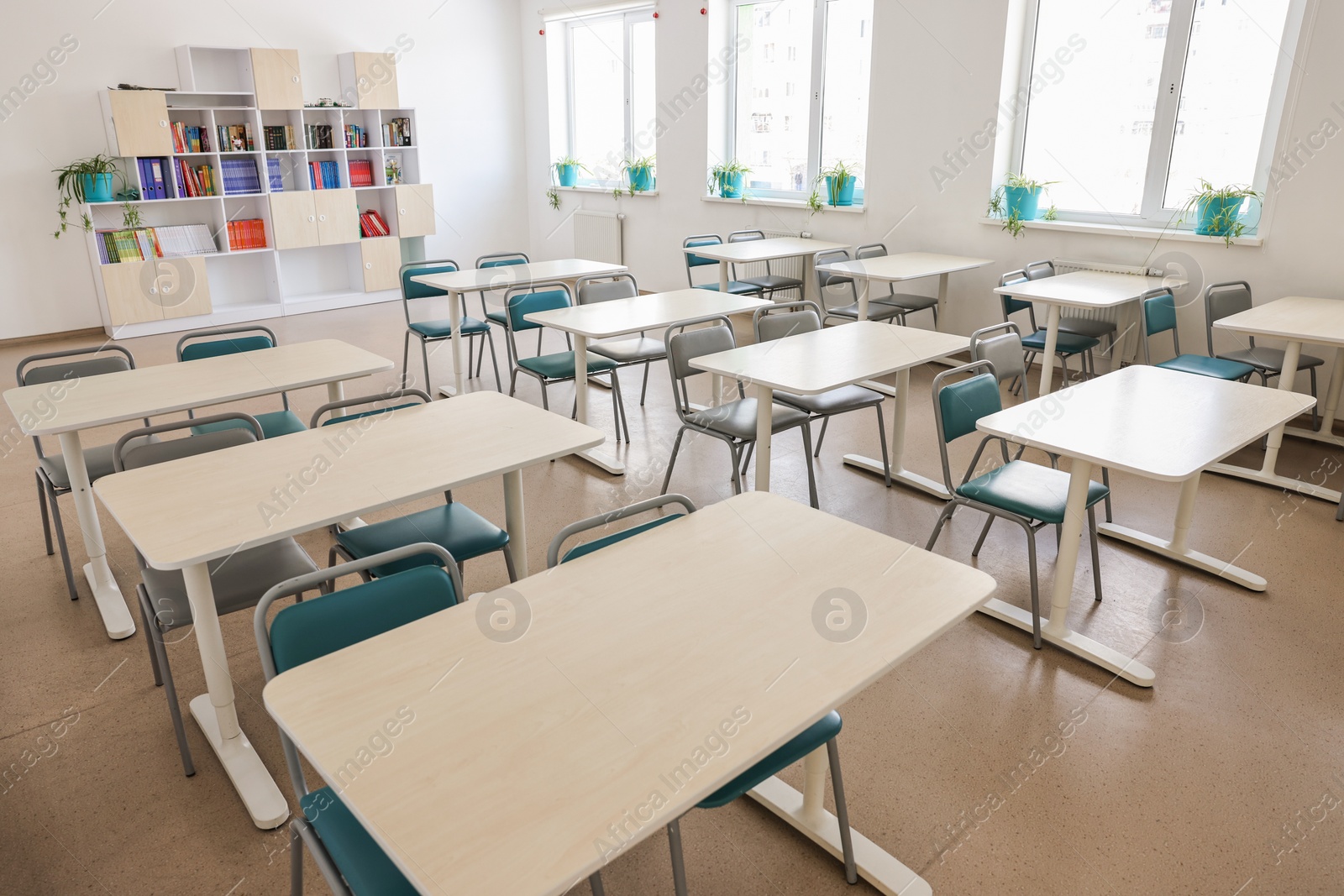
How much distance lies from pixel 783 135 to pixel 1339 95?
3994 mm

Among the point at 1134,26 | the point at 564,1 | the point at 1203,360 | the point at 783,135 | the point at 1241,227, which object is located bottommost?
the point at 1203,360

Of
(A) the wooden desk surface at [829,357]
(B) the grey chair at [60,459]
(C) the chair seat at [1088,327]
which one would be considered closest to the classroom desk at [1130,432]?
(A) the wooden desk surface at [829,357]

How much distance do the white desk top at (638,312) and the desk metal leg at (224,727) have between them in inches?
84.8

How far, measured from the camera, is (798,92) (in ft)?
24.0

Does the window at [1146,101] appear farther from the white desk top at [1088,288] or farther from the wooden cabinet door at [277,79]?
the wooden cabinet door at [277,79]

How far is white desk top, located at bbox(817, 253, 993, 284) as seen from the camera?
17.7 ft

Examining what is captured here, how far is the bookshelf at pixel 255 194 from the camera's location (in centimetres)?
701

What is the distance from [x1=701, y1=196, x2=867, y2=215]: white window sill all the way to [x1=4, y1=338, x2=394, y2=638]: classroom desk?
447 centimetres

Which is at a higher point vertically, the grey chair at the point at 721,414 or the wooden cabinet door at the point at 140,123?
the wooden cabinet door at the point at 140,123

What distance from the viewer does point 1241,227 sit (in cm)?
499

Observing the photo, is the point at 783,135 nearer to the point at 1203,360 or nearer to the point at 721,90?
the point at 721,90

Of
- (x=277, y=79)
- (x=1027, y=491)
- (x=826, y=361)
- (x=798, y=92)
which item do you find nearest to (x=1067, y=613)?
(x=1027, y=491)

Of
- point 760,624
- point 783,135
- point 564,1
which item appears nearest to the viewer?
point 760,624

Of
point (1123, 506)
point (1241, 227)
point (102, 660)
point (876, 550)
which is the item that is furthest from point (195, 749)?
point (1241, 227)
